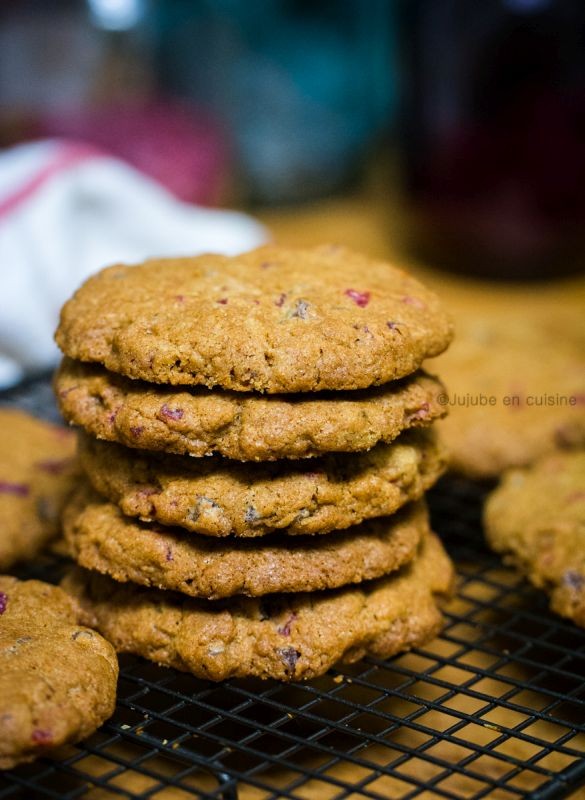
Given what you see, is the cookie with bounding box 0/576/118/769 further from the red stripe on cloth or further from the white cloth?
the red stripe on cloth

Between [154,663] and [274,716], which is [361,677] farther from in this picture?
[154,663]

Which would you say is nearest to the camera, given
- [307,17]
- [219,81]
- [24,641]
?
[24,641]

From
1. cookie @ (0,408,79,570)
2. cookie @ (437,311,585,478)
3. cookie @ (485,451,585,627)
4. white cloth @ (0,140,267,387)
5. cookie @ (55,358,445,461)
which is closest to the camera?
cookie @ (55,358,445,461)

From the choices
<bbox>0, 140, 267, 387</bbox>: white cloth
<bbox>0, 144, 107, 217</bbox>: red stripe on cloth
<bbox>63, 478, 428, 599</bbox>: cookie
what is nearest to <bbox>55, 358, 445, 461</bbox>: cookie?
<bbox>63, 478, 428, 599</bbox>: cookie

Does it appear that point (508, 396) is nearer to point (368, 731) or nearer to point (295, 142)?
point (368, 731)

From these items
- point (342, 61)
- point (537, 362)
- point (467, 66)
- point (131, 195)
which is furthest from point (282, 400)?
point (342, 61)

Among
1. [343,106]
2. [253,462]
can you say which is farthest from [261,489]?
[343,106]

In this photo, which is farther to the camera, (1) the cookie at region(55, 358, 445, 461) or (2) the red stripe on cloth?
(2) the red stripe on cloth

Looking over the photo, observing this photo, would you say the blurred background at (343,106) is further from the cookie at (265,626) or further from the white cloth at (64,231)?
the cookie at (265,626)
